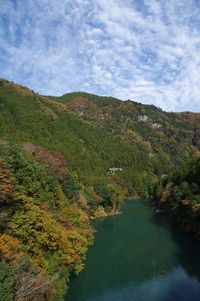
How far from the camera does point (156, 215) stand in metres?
60.6

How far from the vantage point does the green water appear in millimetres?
23562

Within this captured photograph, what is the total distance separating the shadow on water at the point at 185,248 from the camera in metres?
29.1

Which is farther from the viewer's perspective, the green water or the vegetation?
the vegetation

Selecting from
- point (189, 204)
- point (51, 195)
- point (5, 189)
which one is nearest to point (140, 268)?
point (51, 195)

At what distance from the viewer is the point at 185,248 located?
117 ft

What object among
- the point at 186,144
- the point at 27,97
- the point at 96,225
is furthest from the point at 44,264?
the point at 186,144

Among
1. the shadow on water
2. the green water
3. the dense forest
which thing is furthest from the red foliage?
the shadow on water

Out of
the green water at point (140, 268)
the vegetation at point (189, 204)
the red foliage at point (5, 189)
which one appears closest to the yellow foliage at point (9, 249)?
the red foliage at point (5, 189)

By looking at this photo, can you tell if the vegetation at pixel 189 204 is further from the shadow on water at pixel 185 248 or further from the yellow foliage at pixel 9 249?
the yellow foliage at pixel 9 249

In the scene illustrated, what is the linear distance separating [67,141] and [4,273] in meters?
75.8

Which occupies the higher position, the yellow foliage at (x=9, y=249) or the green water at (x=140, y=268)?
the yellow foliage at (x=9, y=249)

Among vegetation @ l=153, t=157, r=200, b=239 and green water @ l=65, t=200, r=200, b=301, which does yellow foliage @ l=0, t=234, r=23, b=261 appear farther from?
vegetation @ l=153, t=157, r=200, b=239

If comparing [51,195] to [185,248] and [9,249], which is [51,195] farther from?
[185,248]

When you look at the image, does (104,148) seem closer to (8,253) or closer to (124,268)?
(124,268)
